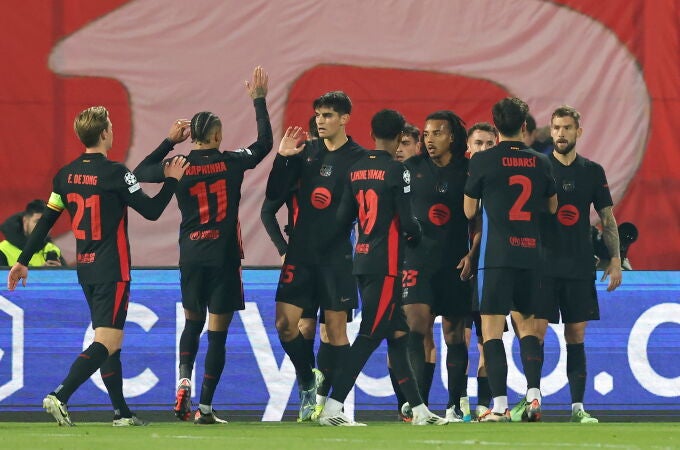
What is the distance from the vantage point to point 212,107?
1467cm

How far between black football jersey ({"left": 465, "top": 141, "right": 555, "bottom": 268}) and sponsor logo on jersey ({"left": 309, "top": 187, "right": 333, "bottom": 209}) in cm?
94

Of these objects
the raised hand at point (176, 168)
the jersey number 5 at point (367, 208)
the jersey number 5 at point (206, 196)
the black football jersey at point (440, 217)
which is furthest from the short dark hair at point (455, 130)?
the raised hand at point (176, 168)

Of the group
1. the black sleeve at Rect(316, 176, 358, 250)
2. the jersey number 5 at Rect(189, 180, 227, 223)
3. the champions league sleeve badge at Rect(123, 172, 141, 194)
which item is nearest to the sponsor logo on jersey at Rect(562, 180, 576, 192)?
the black sleeve at Rect(316, 176, 358, 250)

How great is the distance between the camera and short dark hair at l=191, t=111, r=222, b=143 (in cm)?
938

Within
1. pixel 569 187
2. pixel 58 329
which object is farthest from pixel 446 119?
pixel 58 329

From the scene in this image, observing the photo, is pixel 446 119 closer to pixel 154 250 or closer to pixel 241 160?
pixel 241 160

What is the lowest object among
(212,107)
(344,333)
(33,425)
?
(33,425)

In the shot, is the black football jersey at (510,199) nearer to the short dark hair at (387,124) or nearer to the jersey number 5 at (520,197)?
the jersey number 5 at (520,197)

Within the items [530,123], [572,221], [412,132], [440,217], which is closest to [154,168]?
[440,217]

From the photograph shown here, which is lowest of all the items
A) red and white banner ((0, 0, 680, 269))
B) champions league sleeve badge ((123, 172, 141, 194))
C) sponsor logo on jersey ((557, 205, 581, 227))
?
sponsor logo on jersey ((557, 205, 581, 227))

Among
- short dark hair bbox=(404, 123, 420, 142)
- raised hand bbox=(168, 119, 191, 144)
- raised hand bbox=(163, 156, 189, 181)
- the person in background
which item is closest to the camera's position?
raised hand bbox=(163, 156, 189, 181)

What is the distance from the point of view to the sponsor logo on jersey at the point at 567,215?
10109mm

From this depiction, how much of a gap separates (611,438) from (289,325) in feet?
7.43

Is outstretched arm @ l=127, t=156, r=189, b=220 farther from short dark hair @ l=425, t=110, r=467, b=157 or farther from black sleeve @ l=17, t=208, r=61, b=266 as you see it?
short dark hair @ l=425, t=110, r=467, b=157
